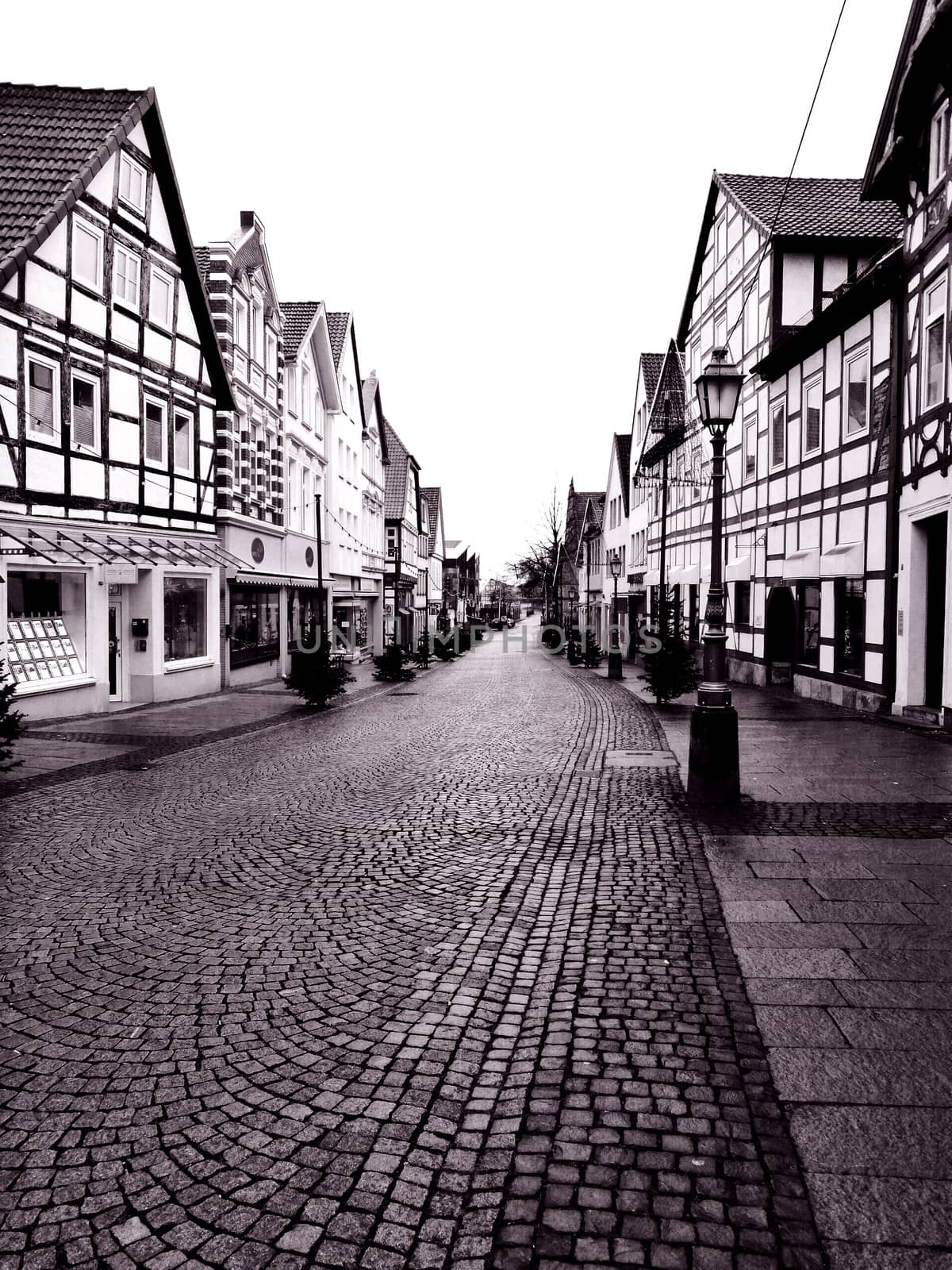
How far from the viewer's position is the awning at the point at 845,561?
17094 mm

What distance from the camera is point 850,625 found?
17.8 meters

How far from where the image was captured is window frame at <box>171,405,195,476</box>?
20.7 metres

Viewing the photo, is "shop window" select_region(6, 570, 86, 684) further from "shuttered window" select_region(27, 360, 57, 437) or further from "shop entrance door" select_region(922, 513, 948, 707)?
"shop entrance door" select_region(922, 513, 948, 707)

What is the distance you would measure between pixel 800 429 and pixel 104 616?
15145mm

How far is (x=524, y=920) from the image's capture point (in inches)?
229

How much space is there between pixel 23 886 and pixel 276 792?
11.9 feet

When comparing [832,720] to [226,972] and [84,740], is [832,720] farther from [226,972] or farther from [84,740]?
[226,972]

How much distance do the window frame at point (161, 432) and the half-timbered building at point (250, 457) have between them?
3131mm

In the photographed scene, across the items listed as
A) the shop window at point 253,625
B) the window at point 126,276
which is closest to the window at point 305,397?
the shop window at point 253,625

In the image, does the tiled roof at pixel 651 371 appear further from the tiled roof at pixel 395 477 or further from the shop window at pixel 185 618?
the shop window at pixel 185 618

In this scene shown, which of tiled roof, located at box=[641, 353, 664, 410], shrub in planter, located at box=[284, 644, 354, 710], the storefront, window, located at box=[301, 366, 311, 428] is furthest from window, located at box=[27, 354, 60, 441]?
tiled roof, located at box=[641, 353, 664, 410]

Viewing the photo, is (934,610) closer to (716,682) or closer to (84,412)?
(716,682)

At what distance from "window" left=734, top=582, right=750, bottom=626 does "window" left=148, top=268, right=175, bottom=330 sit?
1576cm

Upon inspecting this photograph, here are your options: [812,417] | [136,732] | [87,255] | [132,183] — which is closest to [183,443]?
[87,255]
